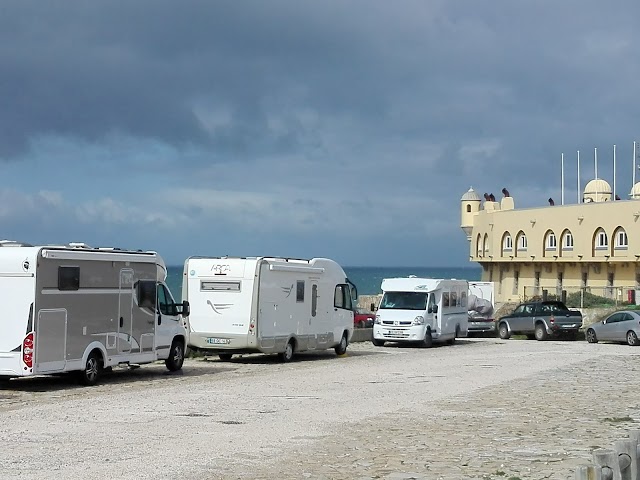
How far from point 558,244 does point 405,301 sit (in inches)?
1608

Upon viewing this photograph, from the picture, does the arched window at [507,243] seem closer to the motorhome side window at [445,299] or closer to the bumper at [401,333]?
the motorhome side window at [445,299]

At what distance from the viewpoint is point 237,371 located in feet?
82.0

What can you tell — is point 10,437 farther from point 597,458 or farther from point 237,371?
point 237,371

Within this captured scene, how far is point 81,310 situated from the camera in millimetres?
20344

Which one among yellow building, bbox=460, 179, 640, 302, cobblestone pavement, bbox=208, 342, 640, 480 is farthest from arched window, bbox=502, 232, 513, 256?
cobblestone pavement, bbox=208, 342, 640, 480

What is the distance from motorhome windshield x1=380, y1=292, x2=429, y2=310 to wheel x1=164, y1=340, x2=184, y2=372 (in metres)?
14.4

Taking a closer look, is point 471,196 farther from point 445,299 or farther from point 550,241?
point 445,299

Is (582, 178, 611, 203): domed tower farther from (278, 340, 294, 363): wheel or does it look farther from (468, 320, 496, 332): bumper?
(278, 340, 294, 363): wheel

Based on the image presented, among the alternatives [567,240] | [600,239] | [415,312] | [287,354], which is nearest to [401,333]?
[415,312]

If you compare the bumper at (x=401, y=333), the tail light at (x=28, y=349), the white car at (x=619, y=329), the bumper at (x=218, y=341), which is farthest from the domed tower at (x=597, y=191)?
the tail light at (x=28, y=349)

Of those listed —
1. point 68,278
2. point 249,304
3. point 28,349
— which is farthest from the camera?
point 249,304

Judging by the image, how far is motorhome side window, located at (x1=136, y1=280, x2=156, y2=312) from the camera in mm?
22625

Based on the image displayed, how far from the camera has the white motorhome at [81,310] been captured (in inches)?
753

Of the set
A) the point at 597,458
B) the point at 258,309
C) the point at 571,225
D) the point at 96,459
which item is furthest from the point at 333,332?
the point at 571,225
